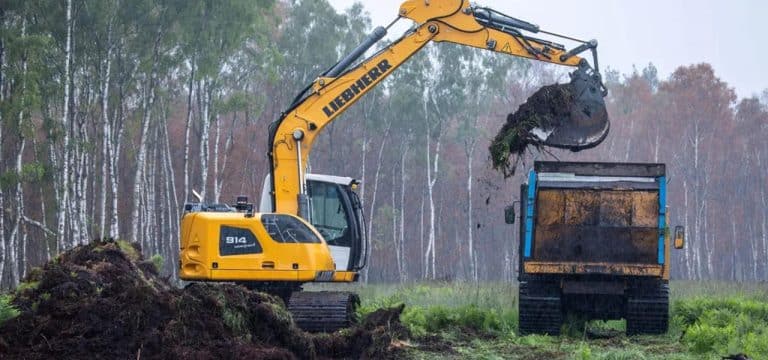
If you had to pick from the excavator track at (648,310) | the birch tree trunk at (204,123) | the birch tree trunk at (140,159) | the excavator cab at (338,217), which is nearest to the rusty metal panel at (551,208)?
the excavator track at (648,310)

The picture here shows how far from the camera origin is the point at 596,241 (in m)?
16.1

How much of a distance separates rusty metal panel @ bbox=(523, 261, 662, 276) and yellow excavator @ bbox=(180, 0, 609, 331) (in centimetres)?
194

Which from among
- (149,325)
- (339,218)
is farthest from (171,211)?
(149,325)

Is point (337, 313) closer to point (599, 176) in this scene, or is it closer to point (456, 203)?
point (599, 176)

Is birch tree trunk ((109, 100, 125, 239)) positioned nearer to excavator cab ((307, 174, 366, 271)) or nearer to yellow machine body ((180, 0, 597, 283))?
yellow machine body ((180, 0, 597, 283))

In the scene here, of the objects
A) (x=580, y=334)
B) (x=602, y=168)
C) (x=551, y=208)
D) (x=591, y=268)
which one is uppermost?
(x=602, y=168)

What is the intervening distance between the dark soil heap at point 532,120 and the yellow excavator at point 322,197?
0.42 ft

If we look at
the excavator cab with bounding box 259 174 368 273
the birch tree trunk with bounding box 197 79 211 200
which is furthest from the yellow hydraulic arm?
the birch tree trunk with bounding box 197 79 211 200

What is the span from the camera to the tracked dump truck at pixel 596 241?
1603cm

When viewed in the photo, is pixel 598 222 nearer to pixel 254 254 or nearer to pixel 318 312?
pixel 318 312

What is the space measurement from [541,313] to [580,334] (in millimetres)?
732

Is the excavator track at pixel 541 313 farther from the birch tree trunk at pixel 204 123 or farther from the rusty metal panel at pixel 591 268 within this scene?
the birch tree trunk at pixel 204 123

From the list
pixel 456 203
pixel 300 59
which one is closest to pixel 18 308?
pixel 300 59

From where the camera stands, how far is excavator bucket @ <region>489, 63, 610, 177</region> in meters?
17.2
